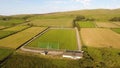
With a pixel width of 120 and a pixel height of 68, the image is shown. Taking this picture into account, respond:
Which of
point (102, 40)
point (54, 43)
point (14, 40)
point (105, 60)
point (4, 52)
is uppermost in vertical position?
point (4, 52)

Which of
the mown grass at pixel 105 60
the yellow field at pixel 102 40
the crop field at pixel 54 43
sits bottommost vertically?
the yellow field at pixel 102 40

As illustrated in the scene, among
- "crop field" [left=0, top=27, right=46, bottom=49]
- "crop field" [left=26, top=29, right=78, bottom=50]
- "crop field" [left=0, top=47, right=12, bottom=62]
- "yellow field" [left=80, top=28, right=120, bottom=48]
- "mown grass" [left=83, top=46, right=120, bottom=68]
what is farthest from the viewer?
"yellow field" [left=80, top=28, right=120, bottom=48]

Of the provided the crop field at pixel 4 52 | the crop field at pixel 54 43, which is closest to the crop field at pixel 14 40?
the crop field at pixel 4 52

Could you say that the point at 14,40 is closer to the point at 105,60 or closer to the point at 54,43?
the point at 54,43

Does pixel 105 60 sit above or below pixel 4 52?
below

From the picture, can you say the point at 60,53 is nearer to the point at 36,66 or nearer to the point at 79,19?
the point at 36,66

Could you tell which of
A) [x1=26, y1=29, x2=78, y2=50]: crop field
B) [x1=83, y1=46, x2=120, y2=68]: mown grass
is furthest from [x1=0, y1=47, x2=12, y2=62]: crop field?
[x1=83, y1=46, x2=120, y2=68]: mown grass

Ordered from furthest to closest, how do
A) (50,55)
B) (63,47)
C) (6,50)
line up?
1. (63,47)
2. (6,50)
3. (50,55)

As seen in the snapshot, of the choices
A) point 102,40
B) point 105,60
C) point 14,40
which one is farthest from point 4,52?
point 102,40

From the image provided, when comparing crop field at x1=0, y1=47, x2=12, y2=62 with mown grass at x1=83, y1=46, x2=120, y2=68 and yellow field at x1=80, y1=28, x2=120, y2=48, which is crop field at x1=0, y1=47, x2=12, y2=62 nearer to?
mown grass at x1=83, y1=46, x2=120, y2=68

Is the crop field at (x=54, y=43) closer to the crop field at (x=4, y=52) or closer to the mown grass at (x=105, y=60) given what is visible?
the crop field at (x=4, y=52)

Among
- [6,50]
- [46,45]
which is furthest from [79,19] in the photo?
[6,50]
